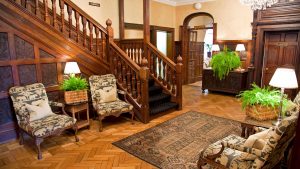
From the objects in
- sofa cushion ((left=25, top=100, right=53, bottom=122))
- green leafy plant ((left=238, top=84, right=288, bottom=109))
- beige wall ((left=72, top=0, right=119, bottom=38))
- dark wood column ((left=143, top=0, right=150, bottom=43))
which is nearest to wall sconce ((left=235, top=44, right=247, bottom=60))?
dark wood column ((left=143, top=0, right=150, bottom=43))

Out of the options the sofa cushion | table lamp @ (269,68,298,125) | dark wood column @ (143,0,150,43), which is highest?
dark wood column @ (143,0,150,43)

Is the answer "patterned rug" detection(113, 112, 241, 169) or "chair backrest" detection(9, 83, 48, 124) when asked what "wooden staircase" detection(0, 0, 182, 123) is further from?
"patterned rug" detection(113, 112, 241, 169)

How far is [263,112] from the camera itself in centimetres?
251

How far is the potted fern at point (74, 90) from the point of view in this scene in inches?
133

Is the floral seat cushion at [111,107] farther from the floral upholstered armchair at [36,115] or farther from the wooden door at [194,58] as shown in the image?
the wooden door at [194,58]

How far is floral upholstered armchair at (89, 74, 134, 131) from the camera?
365 cm

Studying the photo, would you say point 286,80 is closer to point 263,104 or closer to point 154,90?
point 263,104

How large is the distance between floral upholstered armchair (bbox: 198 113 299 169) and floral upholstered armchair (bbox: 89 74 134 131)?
192 cm

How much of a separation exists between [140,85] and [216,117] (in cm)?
180

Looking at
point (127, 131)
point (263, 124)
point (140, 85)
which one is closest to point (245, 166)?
point (263, 124)

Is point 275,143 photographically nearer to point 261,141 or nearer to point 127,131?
point 261,141

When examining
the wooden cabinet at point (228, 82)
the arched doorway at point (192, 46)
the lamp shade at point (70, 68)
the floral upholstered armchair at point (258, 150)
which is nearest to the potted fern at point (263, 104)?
the floral upholstered armchair at point (258, 150)

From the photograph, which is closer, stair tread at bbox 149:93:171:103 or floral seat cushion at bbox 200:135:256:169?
floral seat cushion at bbox 200:135:256:169

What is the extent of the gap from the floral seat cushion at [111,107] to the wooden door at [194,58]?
497 cm
